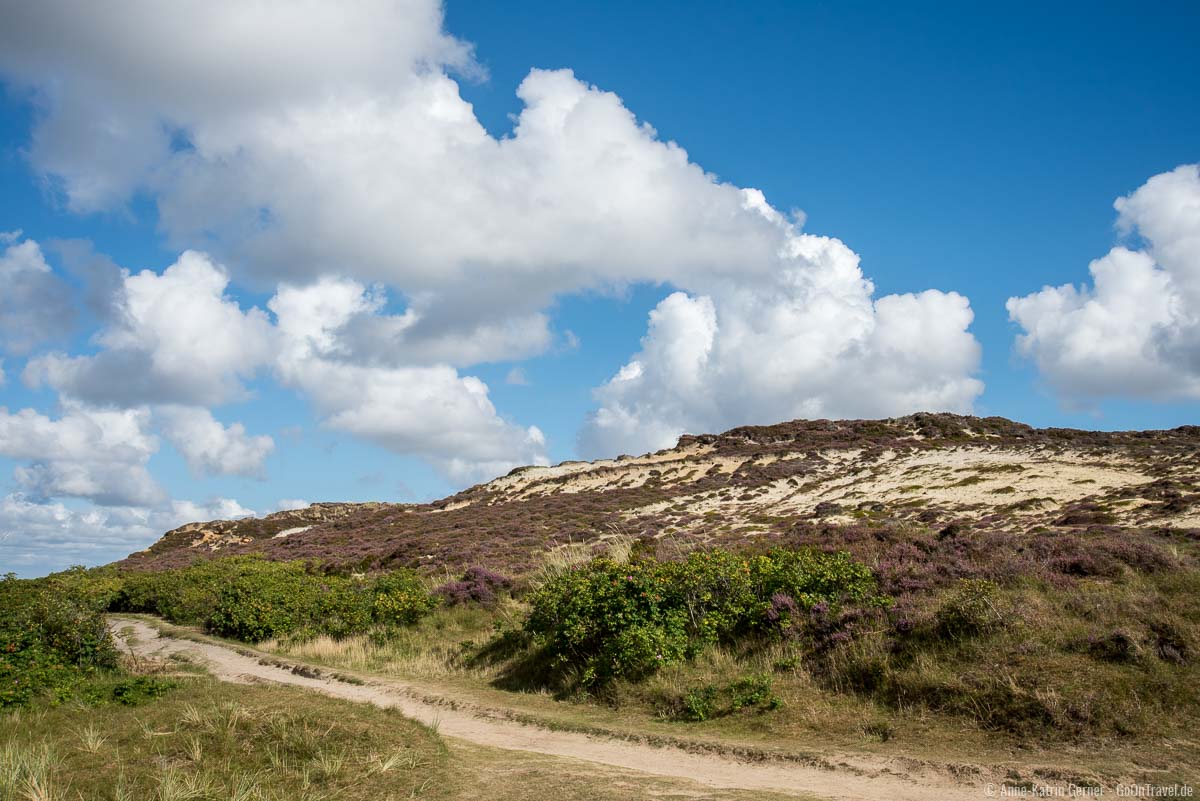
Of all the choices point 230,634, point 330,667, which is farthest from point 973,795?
point 230,634

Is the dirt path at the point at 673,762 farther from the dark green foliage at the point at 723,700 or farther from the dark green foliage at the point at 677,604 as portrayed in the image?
the dark green foliage at the point at 677,604

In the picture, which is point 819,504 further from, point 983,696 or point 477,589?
point 983,696

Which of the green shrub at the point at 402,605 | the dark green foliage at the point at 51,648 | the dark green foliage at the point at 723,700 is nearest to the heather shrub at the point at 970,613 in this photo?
the dark green foliage at the point at 723,700

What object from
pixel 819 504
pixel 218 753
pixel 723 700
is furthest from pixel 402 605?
pixel 819 504

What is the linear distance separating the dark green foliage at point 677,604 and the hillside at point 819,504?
6.30ft

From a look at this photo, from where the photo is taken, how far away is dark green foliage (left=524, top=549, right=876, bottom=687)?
1388cm

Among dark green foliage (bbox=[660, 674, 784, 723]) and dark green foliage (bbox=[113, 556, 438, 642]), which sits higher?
dark green foliage (bbox=[113, 556, 438, 642])

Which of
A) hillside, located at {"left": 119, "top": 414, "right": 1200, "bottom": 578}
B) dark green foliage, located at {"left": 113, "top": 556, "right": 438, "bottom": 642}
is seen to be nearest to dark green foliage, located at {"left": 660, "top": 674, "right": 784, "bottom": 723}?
hillside, located at {"left": 119, "top": 414, "right": 1200, "bottom": 578}

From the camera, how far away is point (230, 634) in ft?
76.6

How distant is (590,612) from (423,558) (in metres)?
25.1

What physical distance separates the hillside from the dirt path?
7042 millimetres

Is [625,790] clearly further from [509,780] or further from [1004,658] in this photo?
[1004,658]

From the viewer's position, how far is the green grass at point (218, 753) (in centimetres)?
733

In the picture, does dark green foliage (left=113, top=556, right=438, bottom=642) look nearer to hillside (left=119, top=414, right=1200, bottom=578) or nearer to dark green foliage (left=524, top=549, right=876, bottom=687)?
hillside (left=119, top=414, right=1200, bottom=578)
